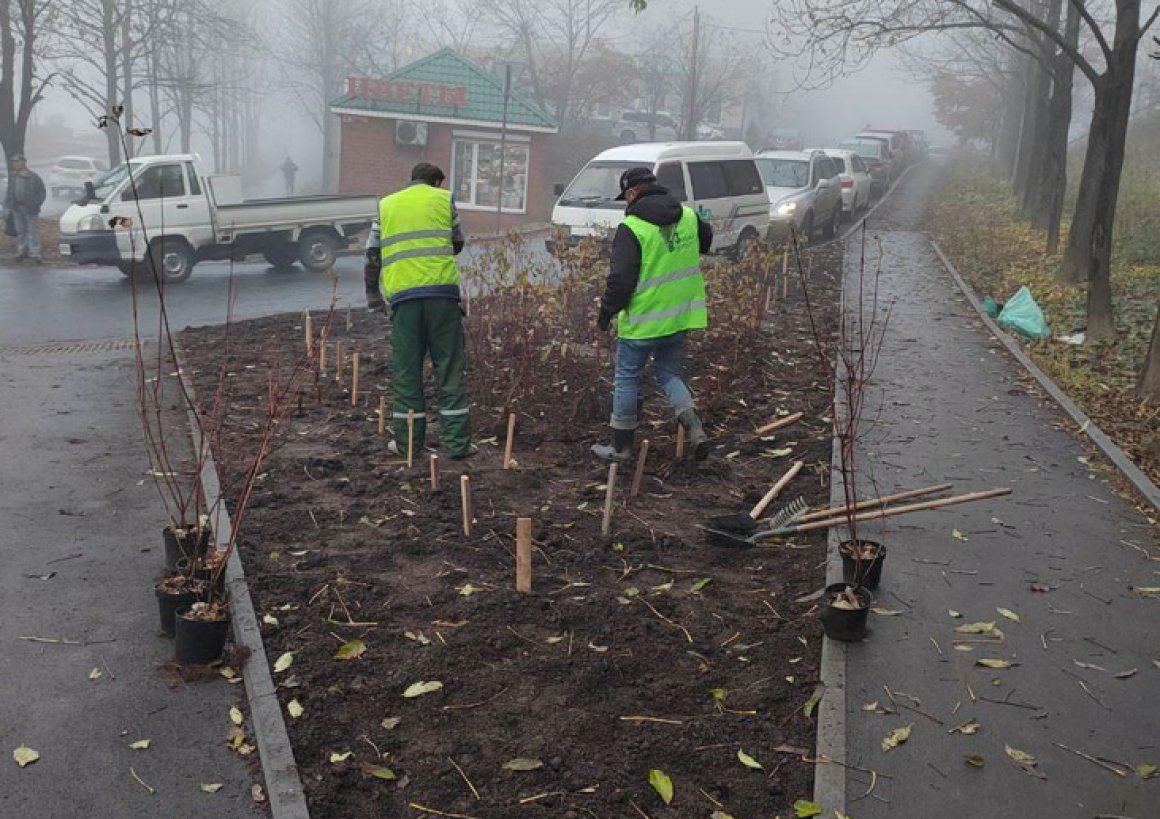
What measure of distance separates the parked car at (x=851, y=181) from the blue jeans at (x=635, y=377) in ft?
59.4

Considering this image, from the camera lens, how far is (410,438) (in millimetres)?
6656

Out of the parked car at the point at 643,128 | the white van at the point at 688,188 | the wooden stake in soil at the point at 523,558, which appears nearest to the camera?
the wooden stake in soil at the point at 523,558

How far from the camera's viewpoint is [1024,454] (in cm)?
745

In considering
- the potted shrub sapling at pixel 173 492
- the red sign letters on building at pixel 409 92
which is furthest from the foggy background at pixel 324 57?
the potted shrub sapling at pixel 173 492

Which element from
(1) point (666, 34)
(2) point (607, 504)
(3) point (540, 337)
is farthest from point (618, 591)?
(1) point (666, 34)

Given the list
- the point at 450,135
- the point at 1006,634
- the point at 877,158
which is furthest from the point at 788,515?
the point at 877,158

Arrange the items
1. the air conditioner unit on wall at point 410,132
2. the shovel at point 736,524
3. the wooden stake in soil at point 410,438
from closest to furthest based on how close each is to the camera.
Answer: the shovel at point 736,524, the wooden stake in soil at point 410,438, the air conditioner unit on wall at point 410,132

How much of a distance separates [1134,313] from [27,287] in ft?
48.4

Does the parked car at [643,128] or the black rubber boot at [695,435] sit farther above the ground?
the parked car at [643,128]

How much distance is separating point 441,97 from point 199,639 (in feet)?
95.2

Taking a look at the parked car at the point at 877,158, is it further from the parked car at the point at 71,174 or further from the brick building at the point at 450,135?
the parked car at the point at 71,174

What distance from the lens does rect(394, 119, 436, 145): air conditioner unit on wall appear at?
103 feet

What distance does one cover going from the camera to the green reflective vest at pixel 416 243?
687 cm

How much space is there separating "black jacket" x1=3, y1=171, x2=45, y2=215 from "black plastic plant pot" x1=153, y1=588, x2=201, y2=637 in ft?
50.1
